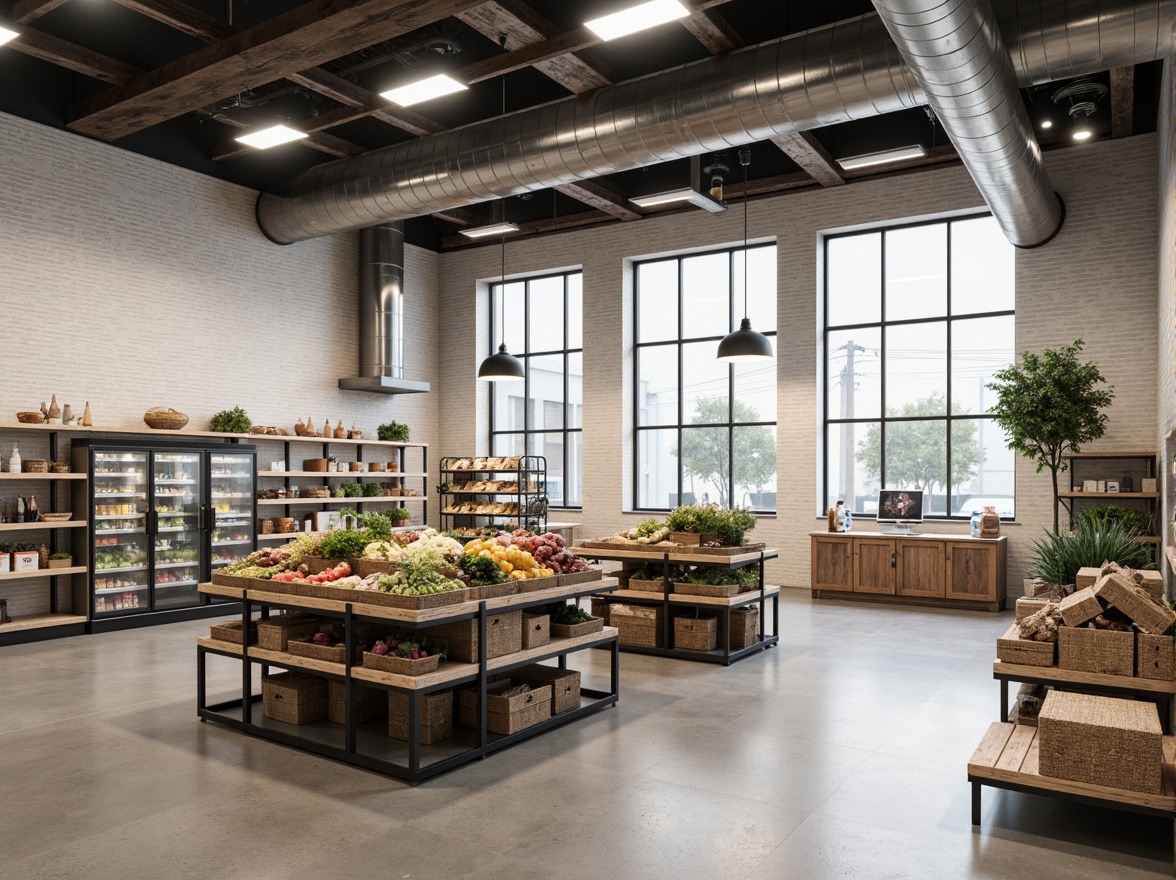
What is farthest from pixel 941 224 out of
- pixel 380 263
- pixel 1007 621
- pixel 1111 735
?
pixel 1111 735

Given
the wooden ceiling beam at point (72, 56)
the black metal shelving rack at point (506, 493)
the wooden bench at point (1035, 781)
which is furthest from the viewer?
the black metal shelving rack at point (506, 493)

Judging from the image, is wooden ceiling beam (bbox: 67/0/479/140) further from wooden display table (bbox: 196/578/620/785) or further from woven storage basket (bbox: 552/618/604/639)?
woven storage basket (bbox: 552/618/604/639)

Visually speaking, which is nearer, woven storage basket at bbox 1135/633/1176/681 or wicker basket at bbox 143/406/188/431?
woven storage basket at bbox 1135/633/1176/681

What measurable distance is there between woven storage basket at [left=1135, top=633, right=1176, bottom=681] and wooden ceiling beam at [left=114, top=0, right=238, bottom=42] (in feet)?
24.4

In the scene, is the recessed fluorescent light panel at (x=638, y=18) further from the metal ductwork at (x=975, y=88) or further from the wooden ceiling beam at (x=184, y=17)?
the wooden ceiling beam at (x=184, y=17)

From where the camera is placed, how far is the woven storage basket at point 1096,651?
4016mm

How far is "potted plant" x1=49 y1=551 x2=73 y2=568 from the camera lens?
8412mm

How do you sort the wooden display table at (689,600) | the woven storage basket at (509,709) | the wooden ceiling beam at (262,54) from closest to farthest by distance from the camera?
1. the woven storage basket at (509,709)
2. the wooden ceiling beam at (262,54)
3. the wooden display table at (689,600)

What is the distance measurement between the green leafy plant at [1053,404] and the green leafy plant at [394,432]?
7.73 meters

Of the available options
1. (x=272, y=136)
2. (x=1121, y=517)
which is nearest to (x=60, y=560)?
(x=272, y=136)

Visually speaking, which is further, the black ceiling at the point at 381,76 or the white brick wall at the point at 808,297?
the white brick wall at the point at 808,297

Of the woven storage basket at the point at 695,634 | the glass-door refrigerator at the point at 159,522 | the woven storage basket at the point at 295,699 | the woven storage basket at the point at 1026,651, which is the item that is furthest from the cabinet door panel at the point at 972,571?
the glass-door refrigerator at the point at 159,522

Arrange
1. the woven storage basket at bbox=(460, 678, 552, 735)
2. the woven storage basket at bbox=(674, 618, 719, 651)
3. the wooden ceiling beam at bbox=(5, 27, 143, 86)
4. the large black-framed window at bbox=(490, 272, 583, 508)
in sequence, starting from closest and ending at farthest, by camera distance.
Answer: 1. the woven storage basket at bbox=(460, 678, 552, 735)
2. the woven storage basket at bbox=(674, 618, 719, 651)
3. the wooden ceiling beam at bbox=(5, 27, 143, 86)
4. the large black-framed window at bbox=(490, 272, 583, 508)

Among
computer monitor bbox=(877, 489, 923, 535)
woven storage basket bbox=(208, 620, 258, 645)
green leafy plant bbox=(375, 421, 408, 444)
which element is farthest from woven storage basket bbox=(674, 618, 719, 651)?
green leafy plant bbox=(375, 421, 408, 444)
